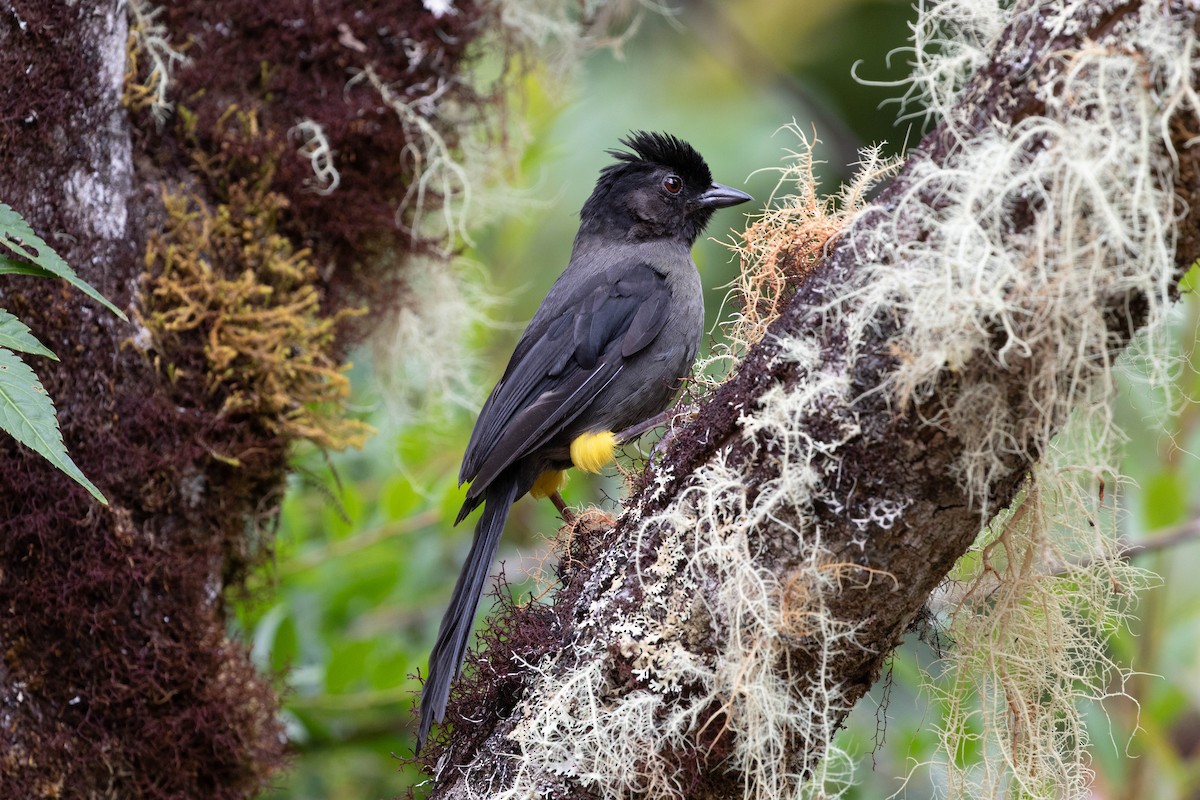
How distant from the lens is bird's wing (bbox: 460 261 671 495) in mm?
3361

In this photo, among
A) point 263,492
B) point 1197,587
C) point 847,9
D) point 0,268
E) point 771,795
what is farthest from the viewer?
point 847,9

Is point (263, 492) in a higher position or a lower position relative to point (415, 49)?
lower

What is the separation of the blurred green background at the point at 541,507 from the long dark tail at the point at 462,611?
123 mm

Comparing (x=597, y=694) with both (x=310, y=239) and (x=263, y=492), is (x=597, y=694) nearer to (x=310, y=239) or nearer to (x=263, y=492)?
(x=263, y=492)

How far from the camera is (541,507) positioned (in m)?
5.47

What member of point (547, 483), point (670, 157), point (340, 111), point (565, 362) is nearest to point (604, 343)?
point (565, 362)

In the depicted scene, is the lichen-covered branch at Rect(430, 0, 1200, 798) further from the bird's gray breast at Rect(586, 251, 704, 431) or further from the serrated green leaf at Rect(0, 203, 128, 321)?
the bird's gray breast at Rect(586, 251, 704, 431)

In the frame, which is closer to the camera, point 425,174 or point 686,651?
point 686,651

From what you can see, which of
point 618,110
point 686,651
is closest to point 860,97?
point 618,110

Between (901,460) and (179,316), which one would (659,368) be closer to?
(179,316)

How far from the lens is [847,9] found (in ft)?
21.7

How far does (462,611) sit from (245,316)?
1.00 metres

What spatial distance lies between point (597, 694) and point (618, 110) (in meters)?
4.39


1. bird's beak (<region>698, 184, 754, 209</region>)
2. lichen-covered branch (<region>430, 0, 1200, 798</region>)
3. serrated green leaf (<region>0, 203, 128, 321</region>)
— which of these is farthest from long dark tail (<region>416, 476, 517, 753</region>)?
bird's beak (<region>698, 184, 754, 209</region>)
